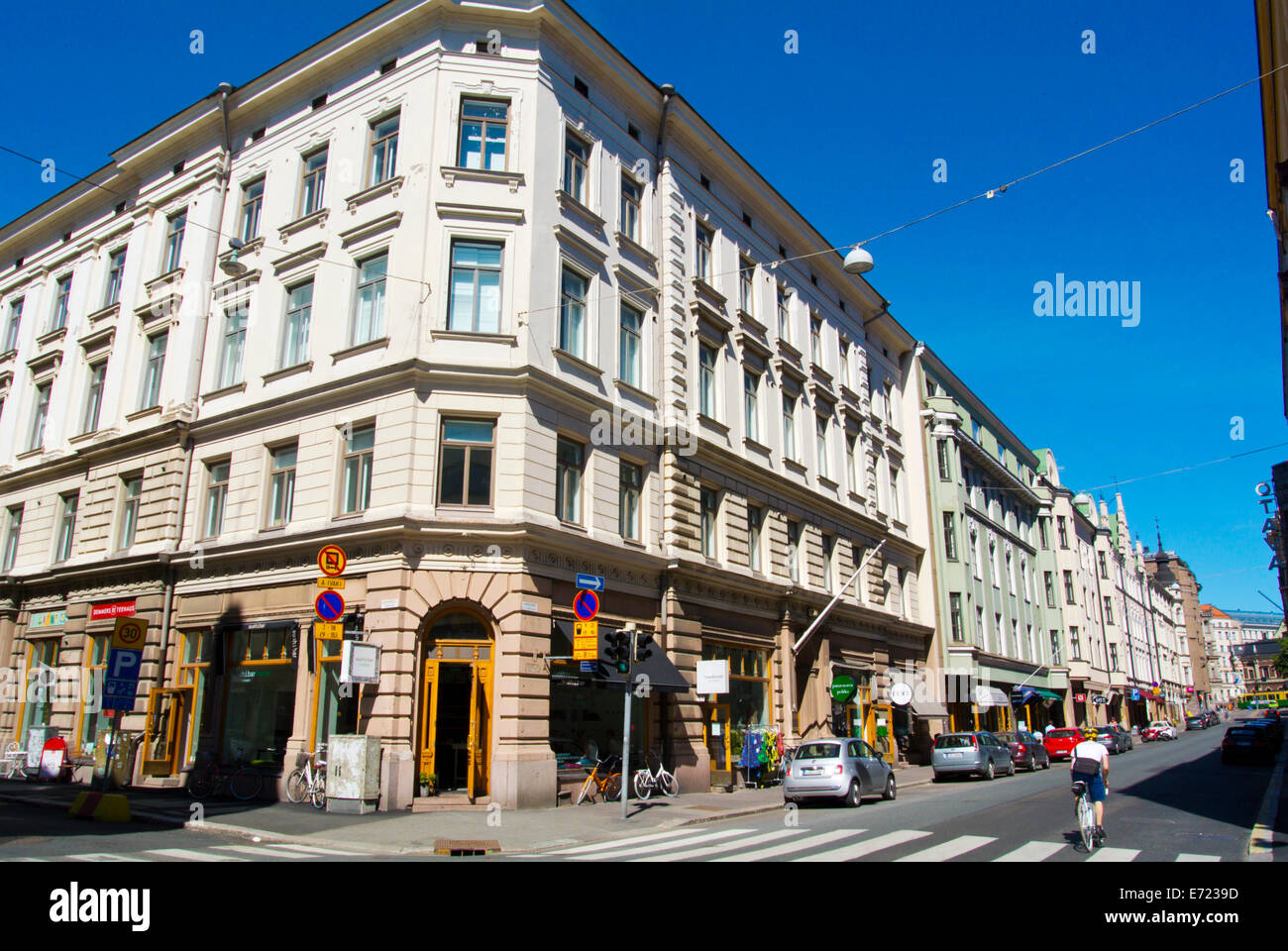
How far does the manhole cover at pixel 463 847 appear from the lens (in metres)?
12.4

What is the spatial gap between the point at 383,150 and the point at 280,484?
8.71 meters

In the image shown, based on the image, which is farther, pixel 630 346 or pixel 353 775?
pixel 630 346

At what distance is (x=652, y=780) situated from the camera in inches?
795

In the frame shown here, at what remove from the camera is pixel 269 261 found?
2314cm

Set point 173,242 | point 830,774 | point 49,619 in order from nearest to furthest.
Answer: point 830,774
point 49,619
point 173,242

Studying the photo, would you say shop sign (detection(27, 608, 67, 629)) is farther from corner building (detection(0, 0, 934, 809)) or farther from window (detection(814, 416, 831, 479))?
window (detection(814, 416, 831, 479))

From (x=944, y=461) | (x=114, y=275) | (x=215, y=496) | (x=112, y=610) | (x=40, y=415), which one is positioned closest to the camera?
(x=215, y=496)

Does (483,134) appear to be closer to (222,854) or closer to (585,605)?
(585,605)

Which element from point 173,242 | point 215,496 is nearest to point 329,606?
point 215,496

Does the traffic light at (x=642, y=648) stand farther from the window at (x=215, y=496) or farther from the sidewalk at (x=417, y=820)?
the window at (x=215, y=496)

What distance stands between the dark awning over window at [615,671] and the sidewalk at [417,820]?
2547mm

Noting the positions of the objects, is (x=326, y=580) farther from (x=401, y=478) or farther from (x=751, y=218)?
(x=751, y=218)
